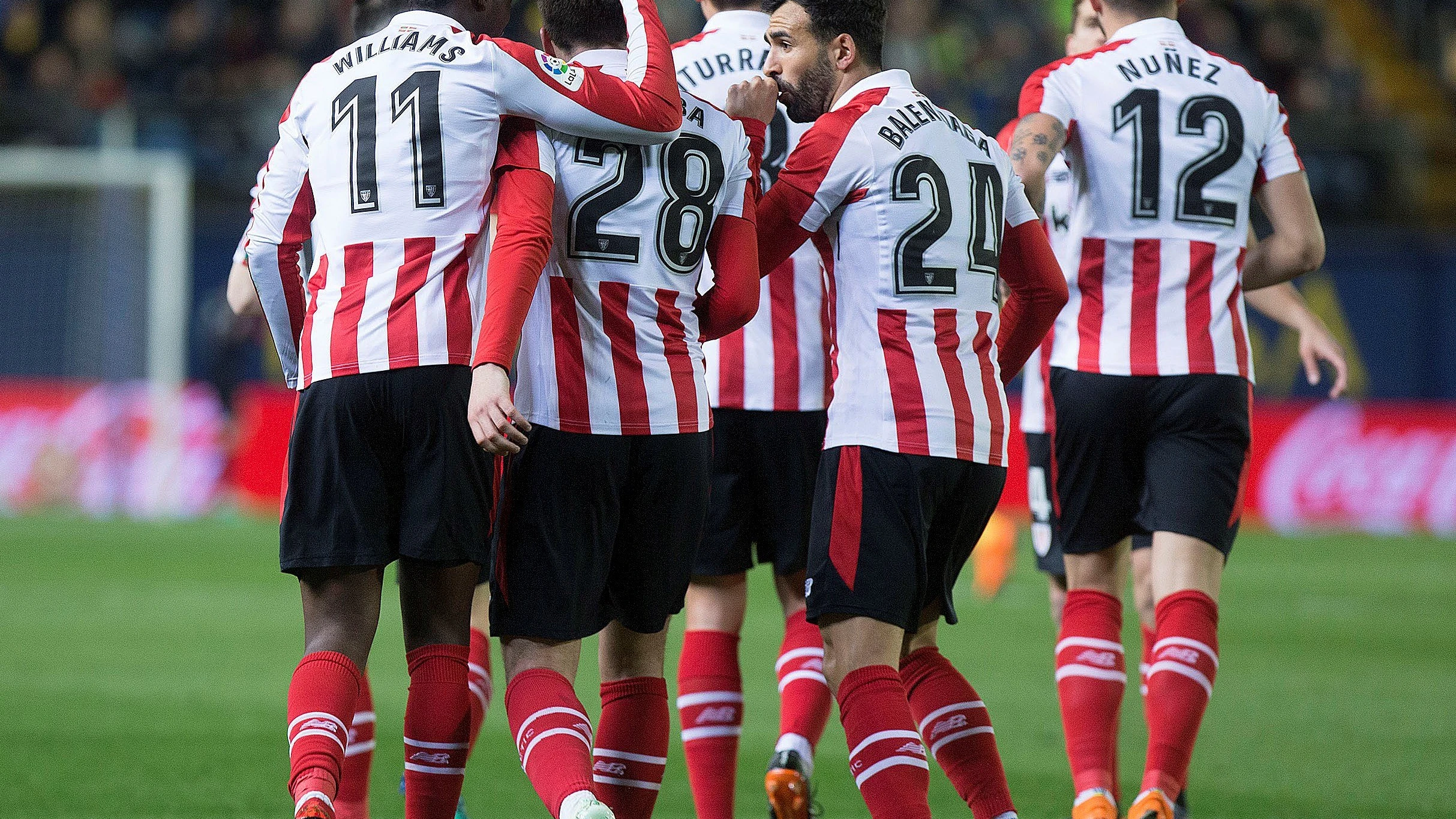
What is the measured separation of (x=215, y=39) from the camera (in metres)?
19.7

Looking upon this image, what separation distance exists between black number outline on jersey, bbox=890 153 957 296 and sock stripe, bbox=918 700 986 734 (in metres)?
0.99

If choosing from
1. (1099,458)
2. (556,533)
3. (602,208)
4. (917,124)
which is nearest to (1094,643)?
(1099,458)

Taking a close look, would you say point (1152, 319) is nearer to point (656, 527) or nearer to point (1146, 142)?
point (1146, 142)

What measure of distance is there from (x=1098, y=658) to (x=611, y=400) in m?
1.68

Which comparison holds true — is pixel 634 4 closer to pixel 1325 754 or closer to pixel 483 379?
pixel 483 379

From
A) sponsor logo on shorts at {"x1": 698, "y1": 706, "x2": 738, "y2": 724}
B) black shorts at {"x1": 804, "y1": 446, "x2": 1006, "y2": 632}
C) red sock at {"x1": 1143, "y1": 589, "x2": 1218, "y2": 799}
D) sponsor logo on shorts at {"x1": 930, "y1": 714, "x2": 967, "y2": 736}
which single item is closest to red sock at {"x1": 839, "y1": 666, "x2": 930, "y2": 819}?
black shorts at {"x1": 804, "y1": 446, "x2": 1006, "y2": 632}

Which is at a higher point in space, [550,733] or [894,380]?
[894,380]

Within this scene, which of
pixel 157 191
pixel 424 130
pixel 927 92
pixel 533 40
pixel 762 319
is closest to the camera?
pixel 424 130

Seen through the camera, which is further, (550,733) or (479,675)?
(479,675)

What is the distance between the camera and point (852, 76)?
4195 millimetres

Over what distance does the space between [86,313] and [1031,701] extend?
1329 centimetres

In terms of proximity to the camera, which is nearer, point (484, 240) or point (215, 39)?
point (484, 240)

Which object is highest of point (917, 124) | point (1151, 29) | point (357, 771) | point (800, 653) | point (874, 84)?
point (1151, 29)

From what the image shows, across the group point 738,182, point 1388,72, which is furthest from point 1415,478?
point 738,182
